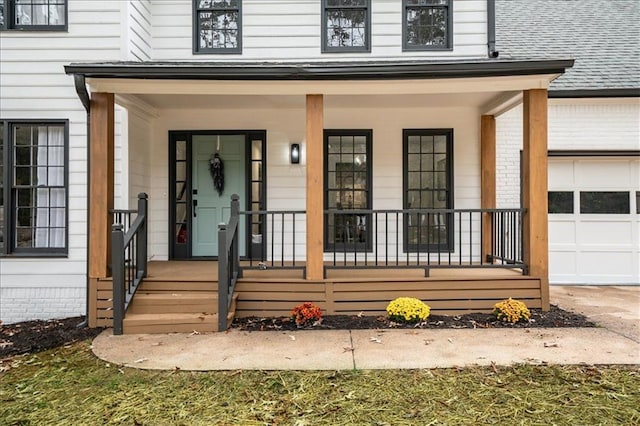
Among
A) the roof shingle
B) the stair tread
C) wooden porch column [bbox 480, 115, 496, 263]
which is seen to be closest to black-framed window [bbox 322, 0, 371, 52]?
wooden porch column [bbox 480, 115, 496, 263]

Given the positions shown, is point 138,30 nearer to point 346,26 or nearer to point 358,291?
point 346,26

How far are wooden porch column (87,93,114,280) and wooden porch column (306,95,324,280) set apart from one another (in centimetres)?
244

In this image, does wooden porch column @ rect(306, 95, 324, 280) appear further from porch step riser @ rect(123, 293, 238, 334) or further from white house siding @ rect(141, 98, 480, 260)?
white house siding @ rect(141, 98, 480, 260)

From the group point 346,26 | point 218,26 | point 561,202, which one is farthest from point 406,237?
point 218,26

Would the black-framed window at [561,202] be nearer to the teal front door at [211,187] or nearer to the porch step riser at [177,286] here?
the teal front door at [211,187]

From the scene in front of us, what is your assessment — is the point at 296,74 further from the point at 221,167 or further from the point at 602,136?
the point at 602,136

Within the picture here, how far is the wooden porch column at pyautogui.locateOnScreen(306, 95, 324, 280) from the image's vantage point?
17.4 feet

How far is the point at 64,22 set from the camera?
5.96 m

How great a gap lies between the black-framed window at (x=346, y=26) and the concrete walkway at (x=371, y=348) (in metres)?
4.63

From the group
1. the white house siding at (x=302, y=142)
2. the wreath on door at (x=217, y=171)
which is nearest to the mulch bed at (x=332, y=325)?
the white house siding at (x=302, y=142)

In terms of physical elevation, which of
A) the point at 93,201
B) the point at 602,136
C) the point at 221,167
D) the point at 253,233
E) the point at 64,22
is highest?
the point at 64,22

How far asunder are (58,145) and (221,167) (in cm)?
228

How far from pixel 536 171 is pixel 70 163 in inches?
241

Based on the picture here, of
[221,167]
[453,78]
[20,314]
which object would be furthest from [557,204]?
[20,314]
